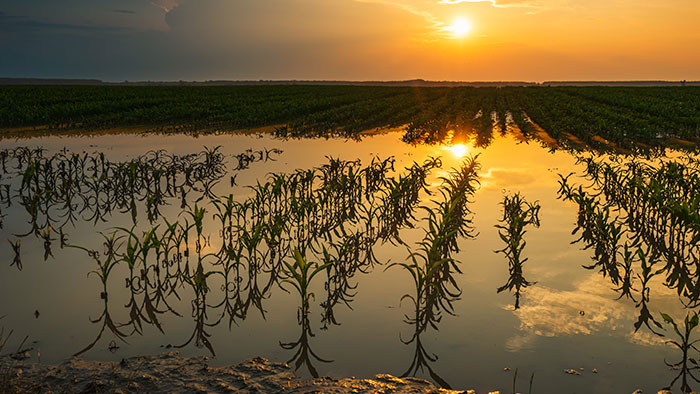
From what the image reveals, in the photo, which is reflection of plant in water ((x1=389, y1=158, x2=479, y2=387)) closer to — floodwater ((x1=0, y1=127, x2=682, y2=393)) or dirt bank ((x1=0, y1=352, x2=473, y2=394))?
floodwater ((x1=0, y1=127, x2=682, y2=393))

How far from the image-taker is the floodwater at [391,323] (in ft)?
11.7

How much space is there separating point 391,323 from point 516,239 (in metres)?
2.27

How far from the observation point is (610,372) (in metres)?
3.46

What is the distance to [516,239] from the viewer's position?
225 inches

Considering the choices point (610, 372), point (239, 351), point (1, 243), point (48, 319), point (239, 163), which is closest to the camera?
point (610, 372)

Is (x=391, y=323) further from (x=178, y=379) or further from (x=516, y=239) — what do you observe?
(x=516, y=239)

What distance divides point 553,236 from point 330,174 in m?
5.13

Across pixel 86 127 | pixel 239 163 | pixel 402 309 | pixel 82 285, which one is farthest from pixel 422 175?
pixel 86 127

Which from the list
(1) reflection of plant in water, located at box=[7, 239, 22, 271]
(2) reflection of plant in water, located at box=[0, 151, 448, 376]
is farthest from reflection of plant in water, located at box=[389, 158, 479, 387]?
(1) reflection of plant in water, located at box=[7, 239, 22, 271]

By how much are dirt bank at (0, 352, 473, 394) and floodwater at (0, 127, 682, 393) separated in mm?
166

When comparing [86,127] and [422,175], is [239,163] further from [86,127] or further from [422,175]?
[86,127]

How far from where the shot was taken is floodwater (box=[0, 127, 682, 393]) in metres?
3.56

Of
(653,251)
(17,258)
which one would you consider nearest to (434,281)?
(653,251)

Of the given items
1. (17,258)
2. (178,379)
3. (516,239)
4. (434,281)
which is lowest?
(178,379)
